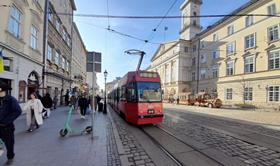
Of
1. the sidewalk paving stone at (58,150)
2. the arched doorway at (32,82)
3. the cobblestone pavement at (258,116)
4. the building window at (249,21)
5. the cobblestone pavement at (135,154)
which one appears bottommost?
the cobblestone pavement at (258,116)

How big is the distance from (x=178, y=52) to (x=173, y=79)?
33.0ft

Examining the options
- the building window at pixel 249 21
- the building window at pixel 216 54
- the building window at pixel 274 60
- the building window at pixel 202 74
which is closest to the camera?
the building window at pixel 274 60

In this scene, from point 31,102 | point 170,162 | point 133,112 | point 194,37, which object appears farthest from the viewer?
point 194,37

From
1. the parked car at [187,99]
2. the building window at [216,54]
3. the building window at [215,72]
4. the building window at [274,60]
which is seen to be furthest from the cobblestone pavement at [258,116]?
the building window at [216,54]

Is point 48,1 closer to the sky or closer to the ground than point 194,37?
closer to the ground

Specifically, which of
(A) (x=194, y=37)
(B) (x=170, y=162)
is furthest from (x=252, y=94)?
(B) (x=170, y=162)

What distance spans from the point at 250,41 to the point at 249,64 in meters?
4.10

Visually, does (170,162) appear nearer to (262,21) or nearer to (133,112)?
(133,112)

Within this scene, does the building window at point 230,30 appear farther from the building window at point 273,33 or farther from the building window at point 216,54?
the building window at point 273,33

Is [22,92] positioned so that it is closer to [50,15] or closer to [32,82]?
[32,82]

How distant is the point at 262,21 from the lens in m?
29.6

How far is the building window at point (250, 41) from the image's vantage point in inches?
1232

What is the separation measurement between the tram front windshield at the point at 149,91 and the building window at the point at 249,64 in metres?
27.1

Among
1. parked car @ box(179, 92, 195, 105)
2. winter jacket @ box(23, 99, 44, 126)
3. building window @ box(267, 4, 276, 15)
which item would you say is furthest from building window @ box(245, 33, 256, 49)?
winter jacket @ box(23, 99, 44, 126)
